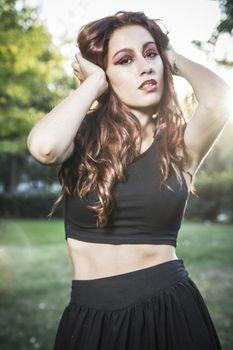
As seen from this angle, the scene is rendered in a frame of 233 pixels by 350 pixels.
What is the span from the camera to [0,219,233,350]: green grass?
539 cm

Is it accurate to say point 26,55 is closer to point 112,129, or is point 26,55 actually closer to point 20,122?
point 20,122

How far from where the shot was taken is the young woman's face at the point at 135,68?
2.22 m

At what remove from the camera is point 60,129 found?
1.98 m

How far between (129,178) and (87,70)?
568 mm

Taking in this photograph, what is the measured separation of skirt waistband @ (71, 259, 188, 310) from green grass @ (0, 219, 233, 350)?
3125mm

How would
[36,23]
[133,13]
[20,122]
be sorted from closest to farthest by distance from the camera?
[133,13]
[36,23]
[20,122]

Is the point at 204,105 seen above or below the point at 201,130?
above

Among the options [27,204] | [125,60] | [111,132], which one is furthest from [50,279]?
[27,204]

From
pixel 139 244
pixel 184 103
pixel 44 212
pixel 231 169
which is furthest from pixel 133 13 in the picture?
pixel 44 212

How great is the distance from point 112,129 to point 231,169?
14.2 meters

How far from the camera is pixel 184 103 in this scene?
2.61 m

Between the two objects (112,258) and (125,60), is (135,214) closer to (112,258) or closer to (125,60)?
(112,258)

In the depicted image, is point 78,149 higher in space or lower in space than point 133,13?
lower

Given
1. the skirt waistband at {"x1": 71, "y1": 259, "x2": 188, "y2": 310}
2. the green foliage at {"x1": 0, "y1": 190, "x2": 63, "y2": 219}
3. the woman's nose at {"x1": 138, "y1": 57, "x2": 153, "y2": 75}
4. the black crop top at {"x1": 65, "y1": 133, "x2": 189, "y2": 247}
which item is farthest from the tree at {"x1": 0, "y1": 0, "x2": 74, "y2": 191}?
the green foliage at {"x1": 0, "y1": 190, "x2": 63, "y2": 219}
